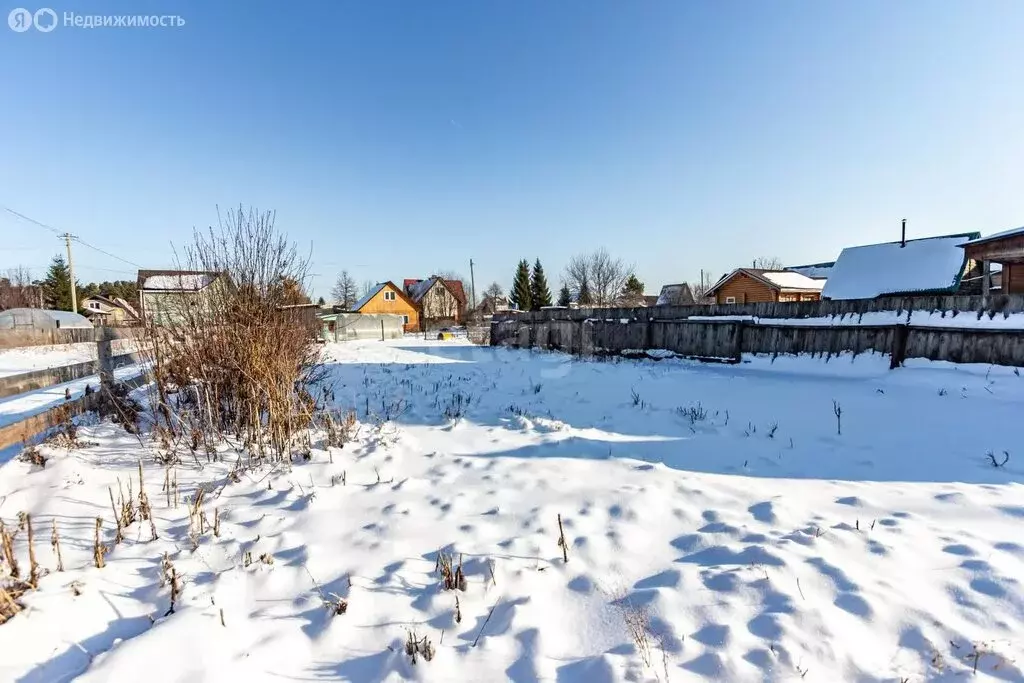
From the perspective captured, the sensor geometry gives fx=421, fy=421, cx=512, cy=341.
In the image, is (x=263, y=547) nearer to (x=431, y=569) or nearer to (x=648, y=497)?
(x=431, y=569)

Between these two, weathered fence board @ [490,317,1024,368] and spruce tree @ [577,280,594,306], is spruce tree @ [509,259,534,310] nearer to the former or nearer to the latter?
spruce tree @ [577,280,594,306]

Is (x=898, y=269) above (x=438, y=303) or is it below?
above

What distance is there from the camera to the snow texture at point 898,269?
1620cm

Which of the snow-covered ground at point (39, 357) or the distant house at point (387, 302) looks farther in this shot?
the distant house at point (387, 302)

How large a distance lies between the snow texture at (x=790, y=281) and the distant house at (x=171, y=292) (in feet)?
83.6

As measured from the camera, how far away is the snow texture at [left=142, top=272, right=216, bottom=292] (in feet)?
15.4

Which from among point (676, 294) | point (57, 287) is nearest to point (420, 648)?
point (676, 294)

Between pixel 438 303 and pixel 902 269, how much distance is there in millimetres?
37475

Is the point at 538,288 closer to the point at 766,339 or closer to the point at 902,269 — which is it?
the point at 902,269

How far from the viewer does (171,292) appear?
186 inches

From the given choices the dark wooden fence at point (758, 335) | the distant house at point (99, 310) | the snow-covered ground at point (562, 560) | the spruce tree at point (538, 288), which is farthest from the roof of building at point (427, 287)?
the snow-covered ground at point (562, 560)

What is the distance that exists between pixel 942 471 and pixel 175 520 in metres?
6.23

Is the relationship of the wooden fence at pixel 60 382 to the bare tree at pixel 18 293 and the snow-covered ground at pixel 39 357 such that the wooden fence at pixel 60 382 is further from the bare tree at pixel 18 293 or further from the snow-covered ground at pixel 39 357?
the bare tree at pixel 18 293

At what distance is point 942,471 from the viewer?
3723mm
